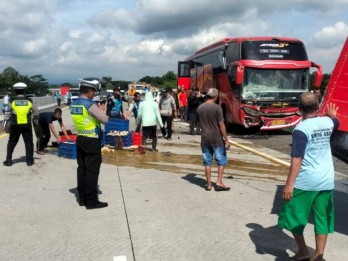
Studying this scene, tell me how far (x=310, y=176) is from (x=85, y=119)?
11.1 ft

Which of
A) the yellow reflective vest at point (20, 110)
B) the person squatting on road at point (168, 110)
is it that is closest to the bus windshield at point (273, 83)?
the person squatting on road at point (168, 110)

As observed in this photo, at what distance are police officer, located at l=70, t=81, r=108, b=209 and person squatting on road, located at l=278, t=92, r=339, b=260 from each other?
3.00 metres

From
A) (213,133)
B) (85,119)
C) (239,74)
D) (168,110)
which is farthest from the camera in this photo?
(239,74)

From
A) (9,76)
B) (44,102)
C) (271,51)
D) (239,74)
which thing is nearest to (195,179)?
(239,74)

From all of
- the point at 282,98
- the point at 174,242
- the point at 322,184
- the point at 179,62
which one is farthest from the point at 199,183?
the point at 179,62

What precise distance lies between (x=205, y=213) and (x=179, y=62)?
22765mm

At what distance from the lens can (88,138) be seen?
6098mm

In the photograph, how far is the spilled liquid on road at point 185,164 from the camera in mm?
8656

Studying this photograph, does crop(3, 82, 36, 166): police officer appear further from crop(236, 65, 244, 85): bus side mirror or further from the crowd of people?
crop(236, 65, 244, 85): bus side mirror

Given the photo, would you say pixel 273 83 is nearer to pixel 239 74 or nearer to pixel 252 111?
pixel 252 111

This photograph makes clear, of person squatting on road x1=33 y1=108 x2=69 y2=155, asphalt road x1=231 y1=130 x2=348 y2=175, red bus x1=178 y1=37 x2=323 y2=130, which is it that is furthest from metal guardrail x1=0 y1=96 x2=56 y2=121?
person squatting on road x1=33 y1=108 x2=69 y2=155

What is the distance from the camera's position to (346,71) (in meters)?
5.17

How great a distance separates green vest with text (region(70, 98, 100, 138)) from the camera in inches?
240

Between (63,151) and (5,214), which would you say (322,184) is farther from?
(63,151)
